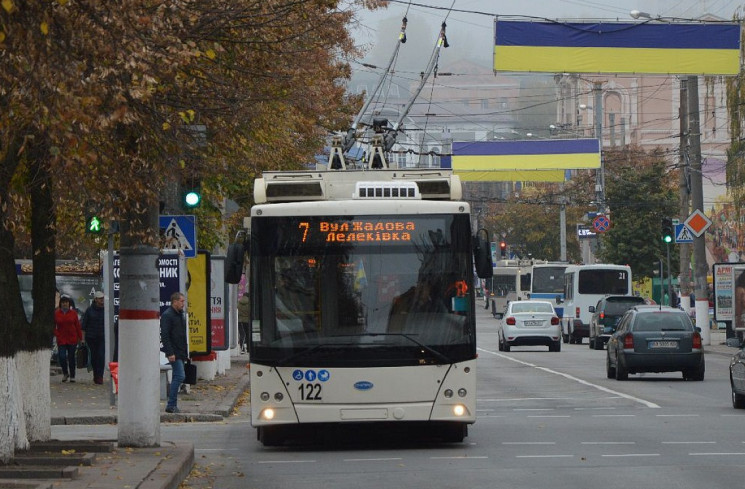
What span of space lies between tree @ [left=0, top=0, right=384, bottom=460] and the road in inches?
78.3

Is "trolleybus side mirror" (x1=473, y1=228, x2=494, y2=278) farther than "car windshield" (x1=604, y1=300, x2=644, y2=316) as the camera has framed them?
No

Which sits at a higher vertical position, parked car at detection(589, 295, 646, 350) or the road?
parked car at detection(589, 295, 646, 350)

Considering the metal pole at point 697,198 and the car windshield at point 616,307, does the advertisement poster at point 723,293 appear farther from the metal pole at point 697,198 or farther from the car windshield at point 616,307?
the car windshield at point 616,307

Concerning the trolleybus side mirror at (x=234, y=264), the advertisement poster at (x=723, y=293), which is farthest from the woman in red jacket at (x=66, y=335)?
the advertisement poster at (x=723, y=293)

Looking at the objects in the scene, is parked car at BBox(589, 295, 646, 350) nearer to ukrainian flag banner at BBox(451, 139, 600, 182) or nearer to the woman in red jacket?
ukrainian flag banner at BBox(451, 139, 600, 182)

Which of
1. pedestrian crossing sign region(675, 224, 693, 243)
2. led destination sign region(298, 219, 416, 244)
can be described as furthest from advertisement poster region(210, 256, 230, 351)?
pedestrian crossing sign region(675, 224, 693, 243)

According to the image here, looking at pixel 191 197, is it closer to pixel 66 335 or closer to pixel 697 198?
pixel 66 335

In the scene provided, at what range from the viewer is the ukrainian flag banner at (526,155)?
50.2 m

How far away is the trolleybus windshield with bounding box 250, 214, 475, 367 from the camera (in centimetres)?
1642

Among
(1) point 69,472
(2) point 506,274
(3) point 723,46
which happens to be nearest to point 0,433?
(1) point 69,472

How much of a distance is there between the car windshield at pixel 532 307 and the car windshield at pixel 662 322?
17.5 m

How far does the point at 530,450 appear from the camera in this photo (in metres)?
16.3

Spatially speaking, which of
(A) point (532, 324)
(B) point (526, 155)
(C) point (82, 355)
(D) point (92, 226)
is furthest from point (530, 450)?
(B) point (526, 155)

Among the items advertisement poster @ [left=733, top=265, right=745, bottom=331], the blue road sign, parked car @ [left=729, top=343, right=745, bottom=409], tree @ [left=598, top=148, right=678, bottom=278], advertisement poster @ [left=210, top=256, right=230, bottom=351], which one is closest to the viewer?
parked car @ [left=729, top=343, right=745, bottom=409]
